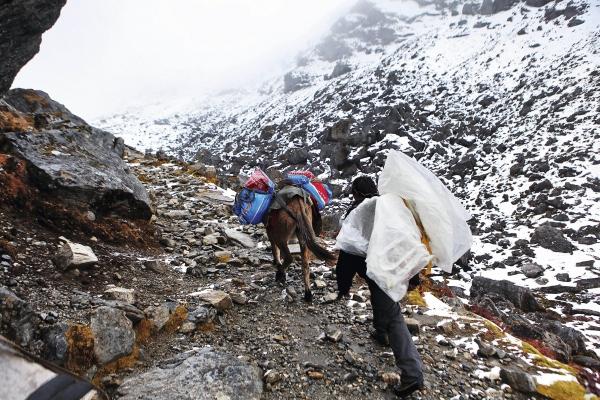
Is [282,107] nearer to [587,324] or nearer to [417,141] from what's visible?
[417,141]

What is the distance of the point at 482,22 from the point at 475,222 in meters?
47.9

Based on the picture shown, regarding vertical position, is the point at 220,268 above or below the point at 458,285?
above

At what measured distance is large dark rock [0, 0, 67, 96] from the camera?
4.29 m

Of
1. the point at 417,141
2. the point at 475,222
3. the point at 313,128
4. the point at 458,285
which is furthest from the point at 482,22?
the point at 458,285

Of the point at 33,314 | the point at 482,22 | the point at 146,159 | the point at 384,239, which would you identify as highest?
the point at 482,22

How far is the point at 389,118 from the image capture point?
127 feet

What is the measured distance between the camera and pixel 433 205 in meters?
3.47

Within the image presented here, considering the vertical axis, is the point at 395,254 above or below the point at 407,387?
above

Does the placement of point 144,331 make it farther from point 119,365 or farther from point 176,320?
point 119,365

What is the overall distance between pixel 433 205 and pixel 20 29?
16.3 feet

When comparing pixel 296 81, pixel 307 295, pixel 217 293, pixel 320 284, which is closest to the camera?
→ pixel 217 293

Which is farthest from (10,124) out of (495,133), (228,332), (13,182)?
(495,133)

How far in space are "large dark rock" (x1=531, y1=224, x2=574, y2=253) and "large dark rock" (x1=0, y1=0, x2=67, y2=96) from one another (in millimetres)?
18174

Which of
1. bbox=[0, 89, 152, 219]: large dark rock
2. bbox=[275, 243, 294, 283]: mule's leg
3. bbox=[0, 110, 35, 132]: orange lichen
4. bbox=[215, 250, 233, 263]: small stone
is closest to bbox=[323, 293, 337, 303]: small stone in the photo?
bbox=[275, 243, 294, 283]: mule's leg
